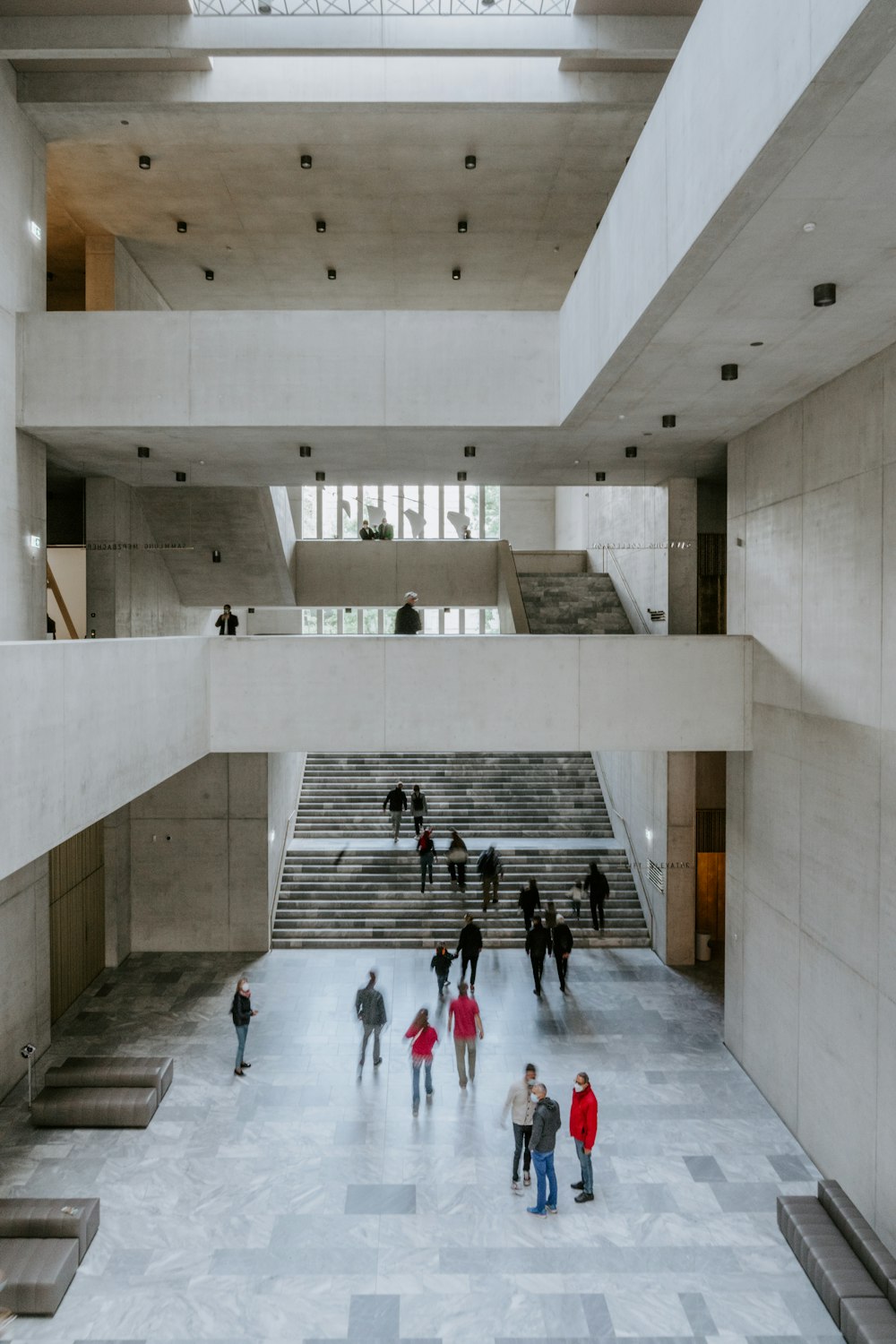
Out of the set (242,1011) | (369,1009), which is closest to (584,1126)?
(369,1009)

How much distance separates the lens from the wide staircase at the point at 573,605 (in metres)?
20.8

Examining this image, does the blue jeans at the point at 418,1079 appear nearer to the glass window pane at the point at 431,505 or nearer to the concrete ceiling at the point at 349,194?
the concrete ceiling at the point at 349,194

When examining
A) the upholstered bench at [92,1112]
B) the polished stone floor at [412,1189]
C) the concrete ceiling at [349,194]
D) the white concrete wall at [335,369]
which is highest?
the concrete ceiling at [349,194]

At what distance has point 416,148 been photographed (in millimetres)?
Answer: 13047

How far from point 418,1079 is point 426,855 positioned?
7188 mm

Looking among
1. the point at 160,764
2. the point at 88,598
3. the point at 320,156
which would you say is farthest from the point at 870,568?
the point at 88,598

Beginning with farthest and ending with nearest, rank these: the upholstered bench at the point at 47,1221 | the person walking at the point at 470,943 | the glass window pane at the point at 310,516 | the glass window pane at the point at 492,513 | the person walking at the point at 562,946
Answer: the glass window pane at the point at 310,516 < the glass window pane at the point at 492,513 < the person walking at the point at 562,946 < the person walking at the point at 470,943 < the upholstered bench at the point at 47,1221

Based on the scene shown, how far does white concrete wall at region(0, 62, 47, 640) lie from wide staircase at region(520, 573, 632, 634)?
11525mm

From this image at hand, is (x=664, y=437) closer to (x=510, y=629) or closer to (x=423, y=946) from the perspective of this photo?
(x=510, y=629)

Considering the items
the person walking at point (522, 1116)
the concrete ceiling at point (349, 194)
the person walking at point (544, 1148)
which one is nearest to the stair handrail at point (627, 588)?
the concrete ceiling at point (349, 194)

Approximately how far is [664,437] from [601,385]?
3235mm

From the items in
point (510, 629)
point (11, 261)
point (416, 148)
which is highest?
point (416, 148)

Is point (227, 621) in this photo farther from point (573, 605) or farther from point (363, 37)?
point (363, 37)

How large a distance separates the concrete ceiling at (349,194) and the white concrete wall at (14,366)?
92cm
